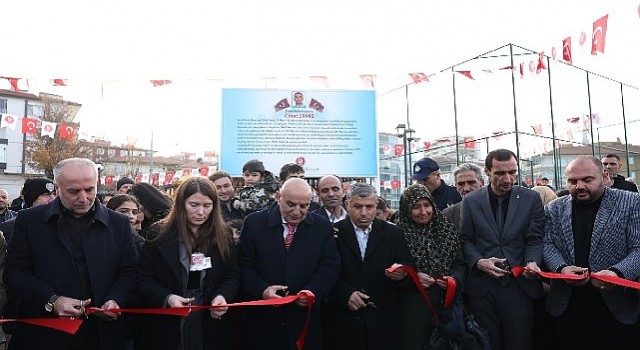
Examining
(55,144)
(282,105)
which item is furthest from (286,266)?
(55,144)

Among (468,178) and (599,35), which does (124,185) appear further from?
(599,35)

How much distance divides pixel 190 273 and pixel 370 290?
4.46ft

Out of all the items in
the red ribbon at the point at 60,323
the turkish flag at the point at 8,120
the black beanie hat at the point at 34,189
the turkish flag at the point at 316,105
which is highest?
the turkish flag at the point at 8,120

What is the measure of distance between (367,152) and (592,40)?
4.16 meters

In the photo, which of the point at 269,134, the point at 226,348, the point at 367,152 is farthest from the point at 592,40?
the point at 226,348

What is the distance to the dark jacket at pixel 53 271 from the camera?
313 cm

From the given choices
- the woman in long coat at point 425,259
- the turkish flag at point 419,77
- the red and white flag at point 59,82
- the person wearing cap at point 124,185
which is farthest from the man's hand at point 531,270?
the red and white flag at point 59,82

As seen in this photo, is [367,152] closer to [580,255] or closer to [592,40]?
[592,40]

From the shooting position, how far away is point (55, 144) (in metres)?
31.2

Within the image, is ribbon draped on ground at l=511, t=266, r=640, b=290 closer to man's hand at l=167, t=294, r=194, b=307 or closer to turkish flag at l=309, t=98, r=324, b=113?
man's hand at l=167, t=294, r=194, b=307

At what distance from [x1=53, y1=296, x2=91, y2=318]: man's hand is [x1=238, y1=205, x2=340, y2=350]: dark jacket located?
110 centimetres

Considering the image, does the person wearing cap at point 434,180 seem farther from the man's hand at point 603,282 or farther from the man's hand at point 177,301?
the man's hand at point 177,301

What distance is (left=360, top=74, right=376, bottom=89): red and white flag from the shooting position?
11055mm

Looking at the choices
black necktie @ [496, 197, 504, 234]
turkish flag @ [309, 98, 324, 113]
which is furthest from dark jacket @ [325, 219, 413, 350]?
turkish flag @ [309, 98, 324, 113]
